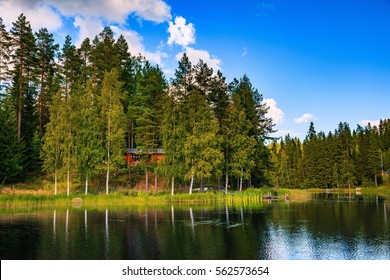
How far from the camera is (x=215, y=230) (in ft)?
94.5

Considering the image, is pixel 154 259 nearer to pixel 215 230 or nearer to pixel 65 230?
pixel 215 230

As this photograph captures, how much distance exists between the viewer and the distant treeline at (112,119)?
54.8 m

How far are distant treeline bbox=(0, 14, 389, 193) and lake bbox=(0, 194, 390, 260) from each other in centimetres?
1851

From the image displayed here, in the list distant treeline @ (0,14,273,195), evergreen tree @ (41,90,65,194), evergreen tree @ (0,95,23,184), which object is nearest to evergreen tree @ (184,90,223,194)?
distant treeline @ (0,14,273,195)

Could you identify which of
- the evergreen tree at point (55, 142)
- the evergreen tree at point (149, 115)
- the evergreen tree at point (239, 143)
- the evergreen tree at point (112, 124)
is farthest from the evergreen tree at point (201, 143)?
the evergreen tree at point (55, 142)

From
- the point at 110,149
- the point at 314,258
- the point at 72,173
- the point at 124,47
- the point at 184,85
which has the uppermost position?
the point at 124,47

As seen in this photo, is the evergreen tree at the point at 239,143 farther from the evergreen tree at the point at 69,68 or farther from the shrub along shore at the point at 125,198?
the evergreen tree at the point at 69,68

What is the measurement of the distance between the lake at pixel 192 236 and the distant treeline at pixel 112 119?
1851 cm

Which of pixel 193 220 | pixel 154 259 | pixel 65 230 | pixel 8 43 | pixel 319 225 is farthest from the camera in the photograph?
pixel 8 43

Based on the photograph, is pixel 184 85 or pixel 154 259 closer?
pixel 154 259

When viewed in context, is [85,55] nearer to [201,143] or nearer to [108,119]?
[108,119]

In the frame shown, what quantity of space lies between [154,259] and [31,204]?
32.2 meters
